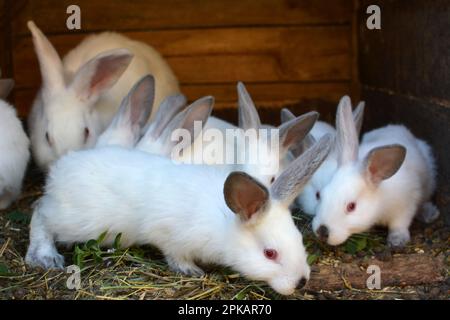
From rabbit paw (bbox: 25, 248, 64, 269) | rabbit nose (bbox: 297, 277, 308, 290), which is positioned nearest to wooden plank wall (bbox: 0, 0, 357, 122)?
rabbit paw (bbox: 25, 248, 64, 269)

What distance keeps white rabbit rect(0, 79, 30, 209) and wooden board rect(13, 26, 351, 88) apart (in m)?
1.68

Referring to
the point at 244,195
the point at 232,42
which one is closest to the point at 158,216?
the point at 244,195

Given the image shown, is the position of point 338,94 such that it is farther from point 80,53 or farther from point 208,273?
point 208,273

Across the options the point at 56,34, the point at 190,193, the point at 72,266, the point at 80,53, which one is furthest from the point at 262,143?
the point at 56,34

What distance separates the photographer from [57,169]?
3785 mm

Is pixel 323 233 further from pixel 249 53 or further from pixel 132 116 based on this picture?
pixel 249 53

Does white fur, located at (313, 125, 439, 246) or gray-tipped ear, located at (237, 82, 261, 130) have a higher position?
gray-tipped ear, located at (237, 82, 261, 130)

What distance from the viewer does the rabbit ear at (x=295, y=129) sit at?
4.12 m

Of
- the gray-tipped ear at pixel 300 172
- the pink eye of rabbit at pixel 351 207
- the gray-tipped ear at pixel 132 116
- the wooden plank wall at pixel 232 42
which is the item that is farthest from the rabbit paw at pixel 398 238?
the wooden plank wall at pixel 232 42

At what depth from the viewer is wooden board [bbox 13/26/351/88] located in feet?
20.3

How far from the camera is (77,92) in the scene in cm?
493

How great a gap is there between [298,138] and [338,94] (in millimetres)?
2200

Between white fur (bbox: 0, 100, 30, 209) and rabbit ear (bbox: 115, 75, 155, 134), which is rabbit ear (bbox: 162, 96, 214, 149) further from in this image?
white fur (bbox: 0, 100, 30, 209)

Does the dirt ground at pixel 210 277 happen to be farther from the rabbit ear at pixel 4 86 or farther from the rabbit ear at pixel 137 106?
the rabbit ear at pixel 4 86
